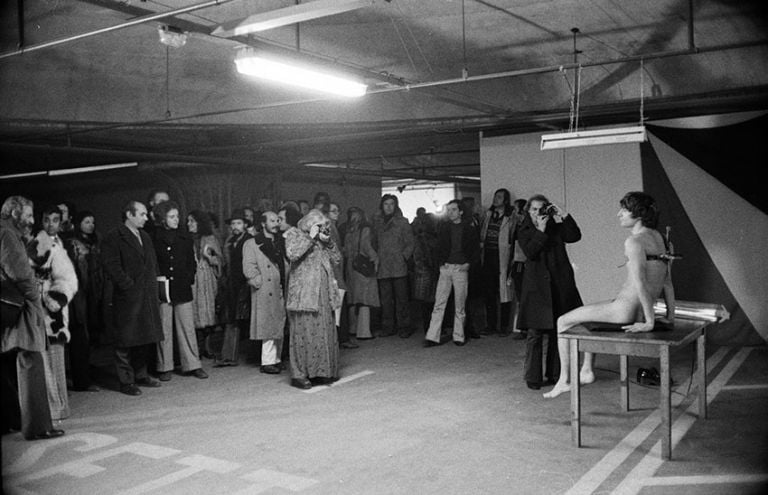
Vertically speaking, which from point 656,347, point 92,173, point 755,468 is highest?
point 92,173

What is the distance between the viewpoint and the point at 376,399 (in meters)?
6.07

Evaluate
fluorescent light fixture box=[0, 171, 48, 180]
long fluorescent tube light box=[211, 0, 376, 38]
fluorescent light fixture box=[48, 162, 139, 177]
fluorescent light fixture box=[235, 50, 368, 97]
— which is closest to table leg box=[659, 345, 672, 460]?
long fluorescent tube light box=[211, 0, 376, 38]

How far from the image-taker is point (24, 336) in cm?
475

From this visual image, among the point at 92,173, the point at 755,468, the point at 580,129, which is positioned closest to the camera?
the point at 755,468

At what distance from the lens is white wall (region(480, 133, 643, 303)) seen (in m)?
8.73

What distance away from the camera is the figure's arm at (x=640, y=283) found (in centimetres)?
465

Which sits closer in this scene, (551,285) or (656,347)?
(656,347)

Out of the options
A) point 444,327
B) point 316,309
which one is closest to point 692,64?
point 444,327

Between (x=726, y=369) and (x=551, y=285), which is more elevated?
(x=551, y=285)

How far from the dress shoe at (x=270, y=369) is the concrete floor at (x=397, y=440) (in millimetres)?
191

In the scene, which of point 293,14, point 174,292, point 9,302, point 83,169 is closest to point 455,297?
point 174,292

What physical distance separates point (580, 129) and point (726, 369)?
3608mm

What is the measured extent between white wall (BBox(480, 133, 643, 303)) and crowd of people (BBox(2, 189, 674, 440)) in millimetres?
583

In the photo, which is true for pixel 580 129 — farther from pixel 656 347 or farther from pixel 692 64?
pixel 656 347
